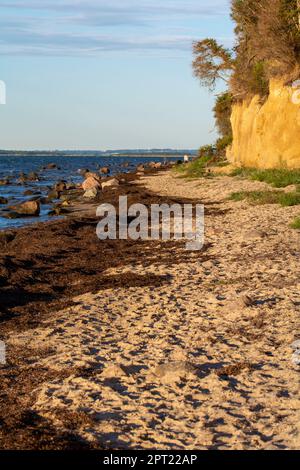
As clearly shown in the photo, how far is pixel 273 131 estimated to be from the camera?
3111 cm

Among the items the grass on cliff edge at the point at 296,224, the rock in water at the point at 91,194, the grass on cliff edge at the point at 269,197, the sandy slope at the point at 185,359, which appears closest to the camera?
the sandy slope at the point at 185,359

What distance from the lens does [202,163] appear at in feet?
160

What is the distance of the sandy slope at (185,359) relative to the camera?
19.9 ft

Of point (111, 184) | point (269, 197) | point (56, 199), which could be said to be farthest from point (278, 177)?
point (111, 184)

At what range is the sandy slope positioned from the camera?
6.07m

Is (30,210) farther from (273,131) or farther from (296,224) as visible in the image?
(296,224)

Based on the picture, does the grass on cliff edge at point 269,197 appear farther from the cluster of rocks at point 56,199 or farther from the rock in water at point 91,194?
the rock in water at point 91,194

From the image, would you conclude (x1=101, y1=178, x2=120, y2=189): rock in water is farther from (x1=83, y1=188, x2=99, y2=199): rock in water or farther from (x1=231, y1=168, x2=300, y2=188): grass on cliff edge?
(x1=231, y1=168, x2=300, y2=188): grass on cliff edge

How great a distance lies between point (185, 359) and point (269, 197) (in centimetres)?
1513

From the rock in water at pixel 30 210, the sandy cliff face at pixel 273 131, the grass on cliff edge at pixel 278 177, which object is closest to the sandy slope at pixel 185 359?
the grass on cliff edge at pixel 278 177

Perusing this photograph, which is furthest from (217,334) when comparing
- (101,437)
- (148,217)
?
(148,217)

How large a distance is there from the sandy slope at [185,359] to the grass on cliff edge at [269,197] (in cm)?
757

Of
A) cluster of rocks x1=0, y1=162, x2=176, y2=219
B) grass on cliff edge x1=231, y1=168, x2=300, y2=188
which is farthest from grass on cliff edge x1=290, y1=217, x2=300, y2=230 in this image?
cluster of rocks x1=0, y1=162, x2=176, y2=219

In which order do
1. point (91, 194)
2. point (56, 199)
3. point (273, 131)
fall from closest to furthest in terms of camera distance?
point (273, 131)
point (91, 194)
point (56, 199)
